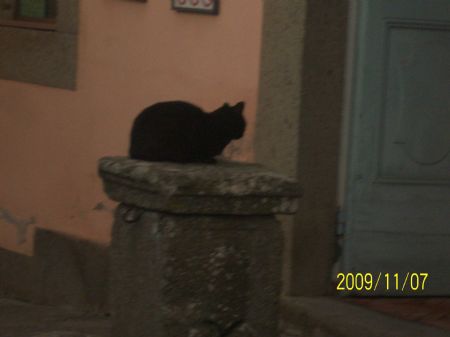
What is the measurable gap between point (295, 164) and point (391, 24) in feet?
2.98

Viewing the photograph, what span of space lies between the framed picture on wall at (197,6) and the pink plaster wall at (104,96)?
0.05m

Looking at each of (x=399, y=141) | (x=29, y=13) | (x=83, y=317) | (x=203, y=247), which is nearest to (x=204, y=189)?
(x=203, y=247)

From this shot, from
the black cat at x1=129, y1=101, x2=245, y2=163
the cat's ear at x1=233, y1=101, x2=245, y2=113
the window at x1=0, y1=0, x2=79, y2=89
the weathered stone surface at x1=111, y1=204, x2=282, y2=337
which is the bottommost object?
the weathered stone surface at x1=111, y1=204, x2=282, y2=337

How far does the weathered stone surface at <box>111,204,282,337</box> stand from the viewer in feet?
14.7

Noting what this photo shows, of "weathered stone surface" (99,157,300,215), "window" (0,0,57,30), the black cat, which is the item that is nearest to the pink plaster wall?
"window" (0,0,57,30)

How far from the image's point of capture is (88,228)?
7.59m

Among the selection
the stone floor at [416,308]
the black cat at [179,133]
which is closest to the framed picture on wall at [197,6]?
the black cat at [179,133]

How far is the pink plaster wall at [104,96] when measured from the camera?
638 cm

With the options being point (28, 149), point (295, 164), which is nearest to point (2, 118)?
point (28, 149)

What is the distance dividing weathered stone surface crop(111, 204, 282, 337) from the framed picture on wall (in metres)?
2.06

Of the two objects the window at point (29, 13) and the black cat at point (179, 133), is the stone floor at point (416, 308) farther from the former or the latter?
the window at point (29, 13)

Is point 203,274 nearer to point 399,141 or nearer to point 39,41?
point 399,141

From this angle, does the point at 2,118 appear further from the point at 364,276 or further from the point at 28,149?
the point at 364,276
